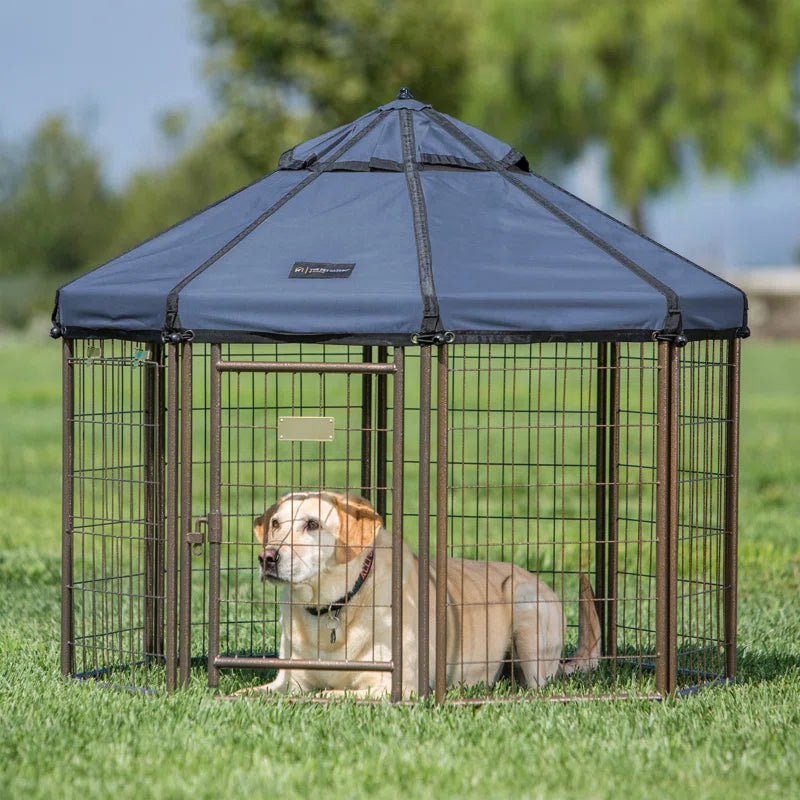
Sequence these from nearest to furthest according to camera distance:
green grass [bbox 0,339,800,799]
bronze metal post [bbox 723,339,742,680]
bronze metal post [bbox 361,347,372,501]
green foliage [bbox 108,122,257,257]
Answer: green grass [bbox 0,339,800,799]
bronze metal post [bbox 723,339,742,680]
bronze metal post [bbox 361,347,372,501]
green foliage [bbox 108,122,257,257]

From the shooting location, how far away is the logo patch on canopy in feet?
21.2

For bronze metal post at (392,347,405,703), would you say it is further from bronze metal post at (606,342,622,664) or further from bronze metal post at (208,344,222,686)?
bronze metal post at (606,342,622,664)

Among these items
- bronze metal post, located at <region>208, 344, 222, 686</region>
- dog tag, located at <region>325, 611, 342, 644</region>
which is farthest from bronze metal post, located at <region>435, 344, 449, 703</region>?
bronze metal post, located at <region>208, 344, 222, 686</region>

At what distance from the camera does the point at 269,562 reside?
21.2ft

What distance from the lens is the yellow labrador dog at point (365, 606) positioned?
6.53 metres

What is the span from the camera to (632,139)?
40.9 meters

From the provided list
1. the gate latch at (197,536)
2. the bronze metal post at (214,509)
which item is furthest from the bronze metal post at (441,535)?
the gate latch at (197,536)

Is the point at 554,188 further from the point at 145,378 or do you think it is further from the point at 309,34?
the point at 309,34

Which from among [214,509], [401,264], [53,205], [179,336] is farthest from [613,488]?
[53,205]

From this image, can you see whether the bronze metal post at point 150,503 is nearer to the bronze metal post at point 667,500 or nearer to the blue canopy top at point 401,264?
the blue canopy top at point 401,264

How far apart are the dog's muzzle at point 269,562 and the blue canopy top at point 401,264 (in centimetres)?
99

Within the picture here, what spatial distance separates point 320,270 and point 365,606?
1598 millimetres

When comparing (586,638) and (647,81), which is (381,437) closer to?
(586,638)

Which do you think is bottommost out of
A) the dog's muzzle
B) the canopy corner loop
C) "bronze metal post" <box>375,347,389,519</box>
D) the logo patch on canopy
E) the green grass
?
the green grass
